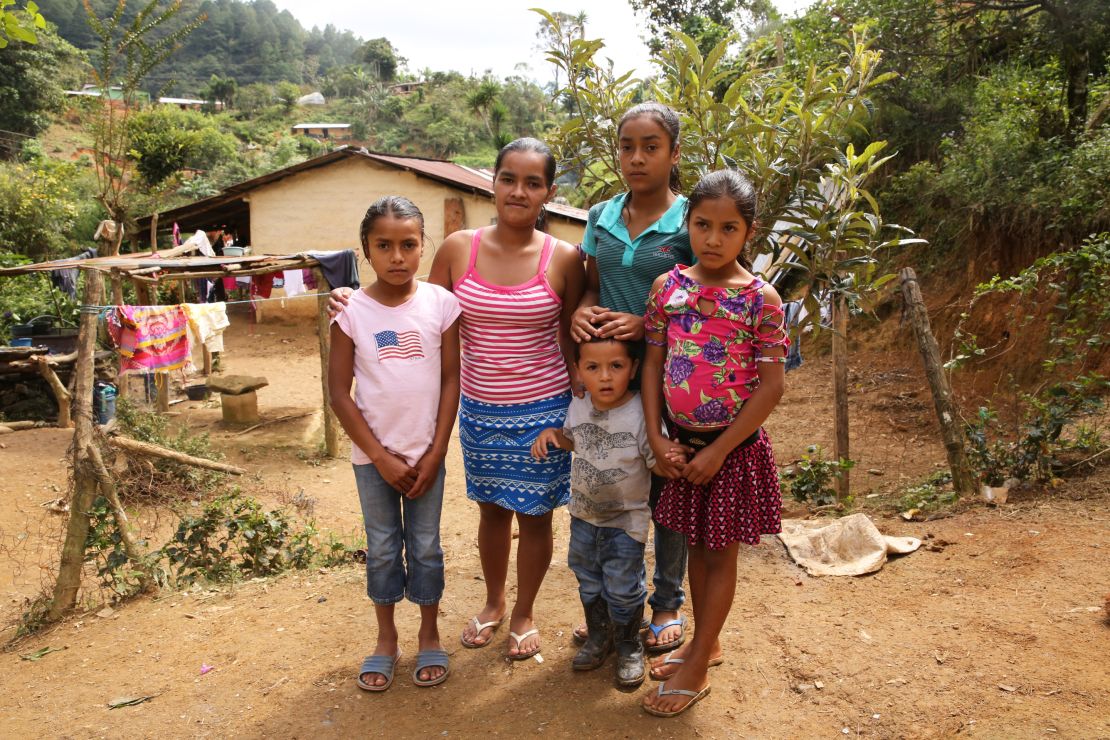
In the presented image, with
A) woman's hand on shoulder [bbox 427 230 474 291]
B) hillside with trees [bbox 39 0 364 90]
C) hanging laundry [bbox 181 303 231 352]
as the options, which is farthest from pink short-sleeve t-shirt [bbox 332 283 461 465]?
hillside with trees [bbox 39 0 364 90]

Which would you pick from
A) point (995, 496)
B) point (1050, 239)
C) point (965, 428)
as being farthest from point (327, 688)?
point (1050, 239)

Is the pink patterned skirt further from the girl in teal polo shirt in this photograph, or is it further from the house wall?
the house wall

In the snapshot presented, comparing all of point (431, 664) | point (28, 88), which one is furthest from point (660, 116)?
point (28, 88)

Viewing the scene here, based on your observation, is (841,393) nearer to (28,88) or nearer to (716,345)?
(716,345)

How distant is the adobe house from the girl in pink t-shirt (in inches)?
423

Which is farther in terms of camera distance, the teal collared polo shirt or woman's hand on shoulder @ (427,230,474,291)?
woman's hand on shoulder @ (427,230,474,291)

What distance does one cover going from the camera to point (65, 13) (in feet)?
202

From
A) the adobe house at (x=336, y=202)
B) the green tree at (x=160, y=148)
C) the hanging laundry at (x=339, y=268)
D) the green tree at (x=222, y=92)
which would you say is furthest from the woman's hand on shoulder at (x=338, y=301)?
the green tree at (x=222, y=92)

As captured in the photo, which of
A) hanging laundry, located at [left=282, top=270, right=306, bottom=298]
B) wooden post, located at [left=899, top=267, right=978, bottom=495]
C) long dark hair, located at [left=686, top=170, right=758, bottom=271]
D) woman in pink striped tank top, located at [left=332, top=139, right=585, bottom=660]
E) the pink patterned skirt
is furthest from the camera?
hanging laundry, located at [left=282, top=270, right=306, bottom=298]

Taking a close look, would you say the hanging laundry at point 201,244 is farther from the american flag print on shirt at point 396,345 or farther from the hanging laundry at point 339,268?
the american flag print on shirt at point 396,345

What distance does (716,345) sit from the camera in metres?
2.08

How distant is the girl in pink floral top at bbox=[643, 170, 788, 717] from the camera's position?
6.70ft

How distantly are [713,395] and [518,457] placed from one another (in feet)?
2.28

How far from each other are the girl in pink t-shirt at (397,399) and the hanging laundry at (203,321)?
5.11 meters
